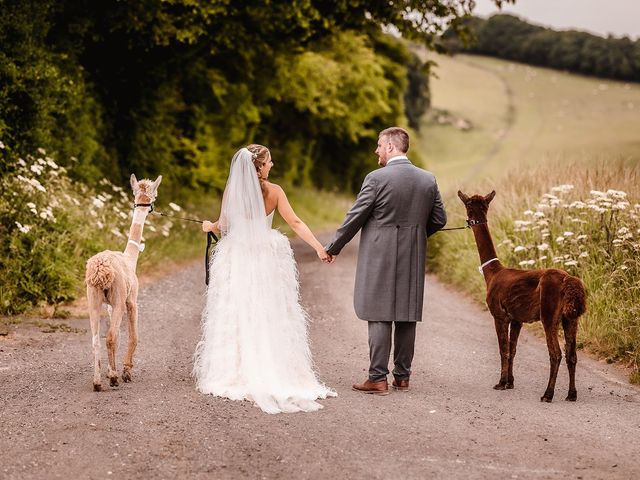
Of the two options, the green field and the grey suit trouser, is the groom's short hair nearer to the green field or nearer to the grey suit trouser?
the grey suit trouser

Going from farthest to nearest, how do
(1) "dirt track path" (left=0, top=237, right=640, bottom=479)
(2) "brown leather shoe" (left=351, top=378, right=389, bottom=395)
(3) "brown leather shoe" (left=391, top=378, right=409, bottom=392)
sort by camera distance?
(3) "brown leather shoe" (left=391, top=378, right=409, bottom=392), (2) "brown leather shoe" (left=351, top=378, right=389, bottom=395), (1) "dirt track path" (left=0, top=237, right=640, bottom=479)

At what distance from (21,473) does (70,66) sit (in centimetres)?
1277

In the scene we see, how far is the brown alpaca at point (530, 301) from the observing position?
751cm

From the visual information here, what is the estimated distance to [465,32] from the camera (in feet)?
68.2

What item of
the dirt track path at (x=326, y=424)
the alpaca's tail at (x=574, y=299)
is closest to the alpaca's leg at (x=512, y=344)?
the dirt track path at (x=326, y=424)

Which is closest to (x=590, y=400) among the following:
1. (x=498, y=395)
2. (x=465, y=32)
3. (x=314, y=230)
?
(x=498, y=395)

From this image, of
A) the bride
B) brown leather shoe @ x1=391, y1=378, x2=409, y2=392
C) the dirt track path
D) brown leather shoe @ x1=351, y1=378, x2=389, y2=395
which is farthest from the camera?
brown leather shoe @ x1=391, y1=378, x2=409, y2=392

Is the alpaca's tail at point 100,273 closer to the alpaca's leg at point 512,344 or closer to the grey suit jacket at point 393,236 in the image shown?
the grey suit jacket at point 393,236

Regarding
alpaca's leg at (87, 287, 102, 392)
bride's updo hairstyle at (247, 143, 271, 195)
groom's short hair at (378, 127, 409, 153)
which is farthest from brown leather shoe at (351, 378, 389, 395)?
alpaca's leg at (87, 287, 102, 392)

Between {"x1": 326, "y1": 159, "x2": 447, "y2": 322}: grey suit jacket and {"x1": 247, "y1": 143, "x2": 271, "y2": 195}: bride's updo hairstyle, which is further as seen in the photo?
{"x1": 247, "y1": 143, "x2": 271, "y2": 195}: bride's updo hairstyle

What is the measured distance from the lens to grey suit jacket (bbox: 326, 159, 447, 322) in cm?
792

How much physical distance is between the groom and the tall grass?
8.61ft

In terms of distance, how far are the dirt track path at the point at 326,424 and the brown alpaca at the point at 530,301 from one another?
0.37 m

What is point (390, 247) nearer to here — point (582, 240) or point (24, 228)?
point (582, 240)
